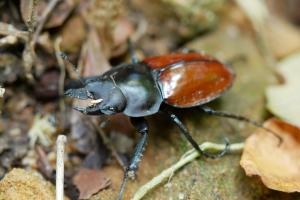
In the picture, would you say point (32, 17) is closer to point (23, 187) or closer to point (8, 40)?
point (8, 40)

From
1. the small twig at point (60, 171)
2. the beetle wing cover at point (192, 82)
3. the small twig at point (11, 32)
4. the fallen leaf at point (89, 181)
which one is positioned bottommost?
the fallen leaf at point (89, 181)

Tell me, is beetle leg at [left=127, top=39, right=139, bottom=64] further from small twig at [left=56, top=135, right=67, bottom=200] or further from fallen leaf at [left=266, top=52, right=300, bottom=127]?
fallen leaf at [left=266, top=52, right=300, bottom=127]

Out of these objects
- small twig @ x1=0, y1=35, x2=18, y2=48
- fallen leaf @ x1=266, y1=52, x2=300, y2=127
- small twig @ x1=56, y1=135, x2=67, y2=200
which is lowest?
fallen leaf @ x1=266, y1=52, x2=300, y2=127

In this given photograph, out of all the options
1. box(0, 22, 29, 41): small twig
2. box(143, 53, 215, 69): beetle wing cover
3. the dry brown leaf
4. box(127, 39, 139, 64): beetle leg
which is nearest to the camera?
the dry brown leaf

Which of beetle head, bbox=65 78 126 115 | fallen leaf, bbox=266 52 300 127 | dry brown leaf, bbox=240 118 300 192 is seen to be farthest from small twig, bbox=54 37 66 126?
fallen leaf, bbox=266 52 300 127

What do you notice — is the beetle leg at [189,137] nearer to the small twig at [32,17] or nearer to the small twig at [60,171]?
the small twig at [60,171]

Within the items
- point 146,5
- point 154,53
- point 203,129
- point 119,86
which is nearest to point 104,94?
point 119,86

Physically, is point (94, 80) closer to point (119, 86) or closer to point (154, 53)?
point (119, 86)

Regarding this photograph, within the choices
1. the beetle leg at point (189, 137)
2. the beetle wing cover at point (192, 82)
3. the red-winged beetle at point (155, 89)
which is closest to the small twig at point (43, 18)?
the red-winged beetle at point (155, 89)
